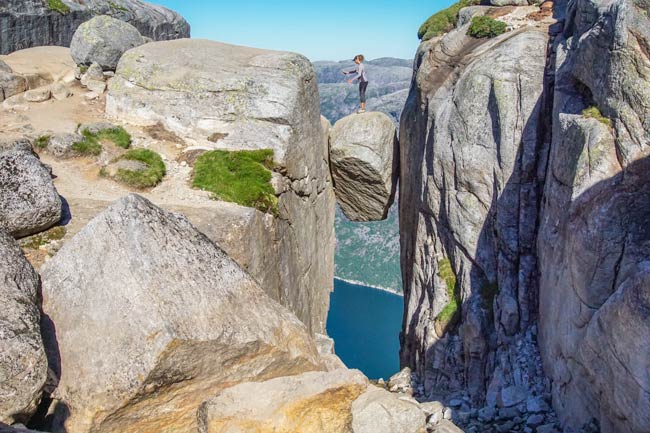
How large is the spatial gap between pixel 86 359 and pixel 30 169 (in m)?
4.86

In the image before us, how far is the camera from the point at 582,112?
14.8m

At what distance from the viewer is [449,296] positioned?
73.8 ft

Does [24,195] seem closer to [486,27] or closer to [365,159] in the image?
[365,159]

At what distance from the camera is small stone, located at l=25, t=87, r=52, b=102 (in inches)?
869

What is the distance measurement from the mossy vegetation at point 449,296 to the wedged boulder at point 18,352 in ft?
56.3

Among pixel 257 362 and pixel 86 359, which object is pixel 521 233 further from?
pixel 86 359

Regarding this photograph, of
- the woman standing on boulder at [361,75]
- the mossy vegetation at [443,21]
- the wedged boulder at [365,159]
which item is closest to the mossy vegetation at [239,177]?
the wedged boulder at [365,159]

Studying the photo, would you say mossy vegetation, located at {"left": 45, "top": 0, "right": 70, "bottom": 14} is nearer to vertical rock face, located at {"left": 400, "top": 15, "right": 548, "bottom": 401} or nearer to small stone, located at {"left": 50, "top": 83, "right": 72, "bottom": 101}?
small stone, located at {"left": 50, "top": 83, "right": 72, "bottom": 101}

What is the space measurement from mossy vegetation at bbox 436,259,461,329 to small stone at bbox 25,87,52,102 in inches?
750

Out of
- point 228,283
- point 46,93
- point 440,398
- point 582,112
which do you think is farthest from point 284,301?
point 46,93

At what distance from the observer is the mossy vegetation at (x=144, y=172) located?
17.5 m

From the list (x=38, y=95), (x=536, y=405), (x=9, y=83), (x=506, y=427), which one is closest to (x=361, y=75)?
(x=38, y=95)

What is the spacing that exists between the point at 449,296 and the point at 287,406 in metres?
15.1

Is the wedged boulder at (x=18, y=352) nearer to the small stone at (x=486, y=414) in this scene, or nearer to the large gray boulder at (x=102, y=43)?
the small stone at (x=486, y=414)
